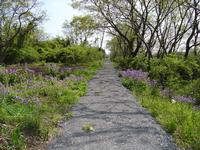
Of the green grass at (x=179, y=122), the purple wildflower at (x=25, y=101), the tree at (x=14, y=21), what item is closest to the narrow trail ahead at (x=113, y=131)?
the green grass at (x=179, y=122)

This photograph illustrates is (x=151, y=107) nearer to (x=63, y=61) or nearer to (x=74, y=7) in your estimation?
(x=74, y=7)

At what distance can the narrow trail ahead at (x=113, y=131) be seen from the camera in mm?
7227

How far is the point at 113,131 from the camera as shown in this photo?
845cm

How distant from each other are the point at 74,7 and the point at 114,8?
20.0 ft

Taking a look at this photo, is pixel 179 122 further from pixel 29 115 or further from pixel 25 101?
pixel 25 101

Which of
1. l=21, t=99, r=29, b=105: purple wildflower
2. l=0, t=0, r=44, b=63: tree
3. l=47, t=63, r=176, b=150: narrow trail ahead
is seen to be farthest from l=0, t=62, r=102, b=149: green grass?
l=0, t=0, r=44, b=63: tree

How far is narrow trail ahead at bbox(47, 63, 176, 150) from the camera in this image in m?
7.23

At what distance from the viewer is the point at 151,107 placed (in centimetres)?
1169

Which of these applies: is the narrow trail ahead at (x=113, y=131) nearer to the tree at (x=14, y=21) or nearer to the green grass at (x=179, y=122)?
the green grass at (x=179, y=122)

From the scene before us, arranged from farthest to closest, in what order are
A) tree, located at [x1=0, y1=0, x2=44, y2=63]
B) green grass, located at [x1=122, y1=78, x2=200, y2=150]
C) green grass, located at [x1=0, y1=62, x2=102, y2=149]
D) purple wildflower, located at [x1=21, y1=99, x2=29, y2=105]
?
tree, located at [x1=0, y1=0, x2=44, y2=63], purple wildflower, located at [x1=21, y1=99, x2=29, y2=105], green grass, located at [x1=122, y1=78, x2=200, y2=150], green grass, located at [x1=0, y1=62, x2=102, y2=149]

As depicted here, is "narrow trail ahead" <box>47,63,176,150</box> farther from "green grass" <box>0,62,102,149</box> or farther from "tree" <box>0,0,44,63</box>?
"tree" <box>0,0,44,63</box>

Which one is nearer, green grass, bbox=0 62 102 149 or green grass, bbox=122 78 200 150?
green grass, bbox=0 62 102 149

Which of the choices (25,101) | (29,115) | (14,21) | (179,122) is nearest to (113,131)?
(179,122)

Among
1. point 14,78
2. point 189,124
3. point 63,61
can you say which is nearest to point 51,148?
point 189,124
